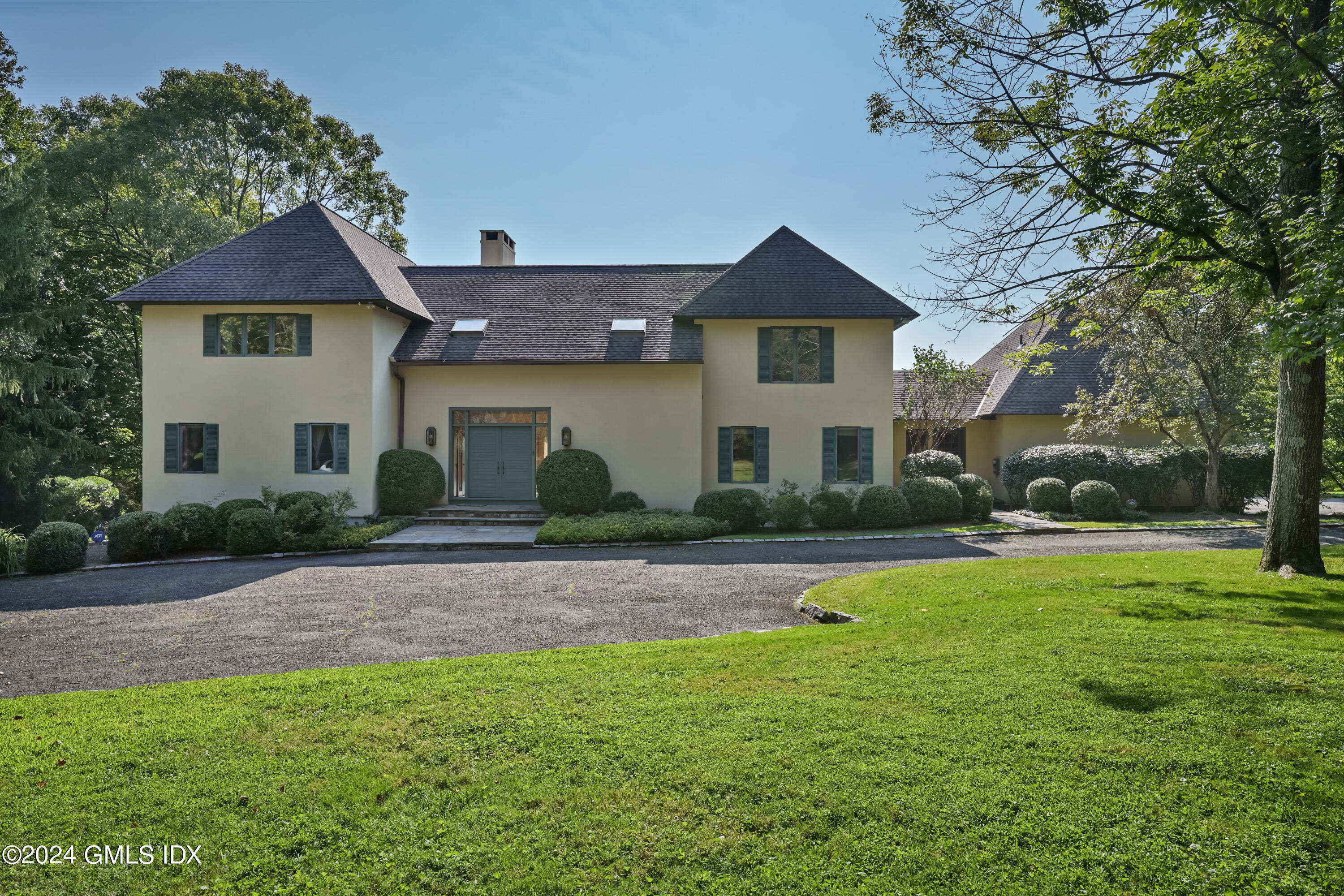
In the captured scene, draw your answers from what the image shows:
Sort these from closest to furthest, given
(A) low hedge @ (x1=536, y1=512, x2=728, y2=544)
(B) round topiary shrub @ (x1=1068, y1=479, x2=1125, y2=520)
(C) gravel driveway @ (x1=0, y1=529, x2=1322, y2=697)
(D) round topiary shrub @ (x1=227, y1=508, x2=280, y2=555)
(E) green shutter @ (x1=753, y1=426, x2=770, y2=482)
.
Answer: (C) gravel driveway @ (x1=0, y1=529, x2=1322, y2=697), (D) round topiary shrub @ (x1=227, y1=508, x2=280, y2=555), (A) low hedge @ (x1=536, y1=512, x2=728, y2=544), (B) round topiary shrub @ (x1=1068, y1=479, x2=1125, y2=520), (E) green shutter @ (x1=753, y1=426, x2=770, y2=482)

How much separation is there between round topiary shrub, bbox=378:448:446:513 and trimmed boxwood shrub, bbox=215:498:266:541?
8.41 ft

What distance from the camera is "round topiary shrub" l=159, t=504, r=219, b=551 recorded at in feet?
44.1

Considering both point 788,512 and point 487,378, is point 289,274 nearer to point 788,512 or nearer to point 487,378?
point 487,378

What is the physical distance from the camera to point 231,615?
26.7 feet

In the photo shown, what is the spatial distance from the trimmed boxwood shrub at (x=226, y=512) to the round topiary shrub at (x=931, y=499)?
14299 mm

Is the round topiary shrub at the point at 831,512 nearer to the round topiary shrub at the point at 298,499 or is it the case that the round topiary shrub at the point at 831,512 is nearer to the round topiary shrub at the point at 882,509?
the round topiary shrub at the point at 882,509

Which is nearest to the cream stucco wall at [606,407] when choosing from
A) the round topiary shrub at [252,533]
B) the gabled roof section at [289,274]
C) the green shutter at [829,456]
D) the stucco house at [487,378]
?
the stucco house at [487,378]

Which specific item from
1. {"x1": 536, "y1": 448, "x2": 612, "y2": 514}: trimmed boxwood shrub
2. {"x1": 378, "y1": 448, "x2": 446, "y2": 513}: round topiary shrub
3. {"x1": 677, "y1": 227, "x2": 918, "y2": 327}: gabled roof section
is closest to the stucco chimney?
{"x1": 677, "y1": 227, "x2": 918, "y2": 327}: gabled roof section

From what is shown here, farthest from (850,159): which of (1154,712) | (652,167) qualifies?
(1154,712)


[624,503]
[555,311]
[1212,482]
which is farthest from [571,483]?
[1212,482]

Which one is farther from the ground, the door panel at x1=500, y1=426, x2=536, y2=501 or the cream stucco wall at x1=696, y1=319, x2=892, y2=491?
the cream stucco wall at x1=696, y1=319, x2=892, y2=491

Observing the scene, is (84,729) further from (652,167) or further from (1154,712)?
(652,167)

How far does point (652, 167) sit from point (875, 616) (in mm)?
11040

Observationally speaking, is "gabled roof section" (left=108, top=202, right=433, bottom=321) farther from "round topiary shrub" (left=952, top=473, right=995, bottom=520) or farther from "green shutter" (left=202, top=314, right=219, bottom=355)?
"round topiary shrub" (left=952, top=473, right=995, bottom=520)
